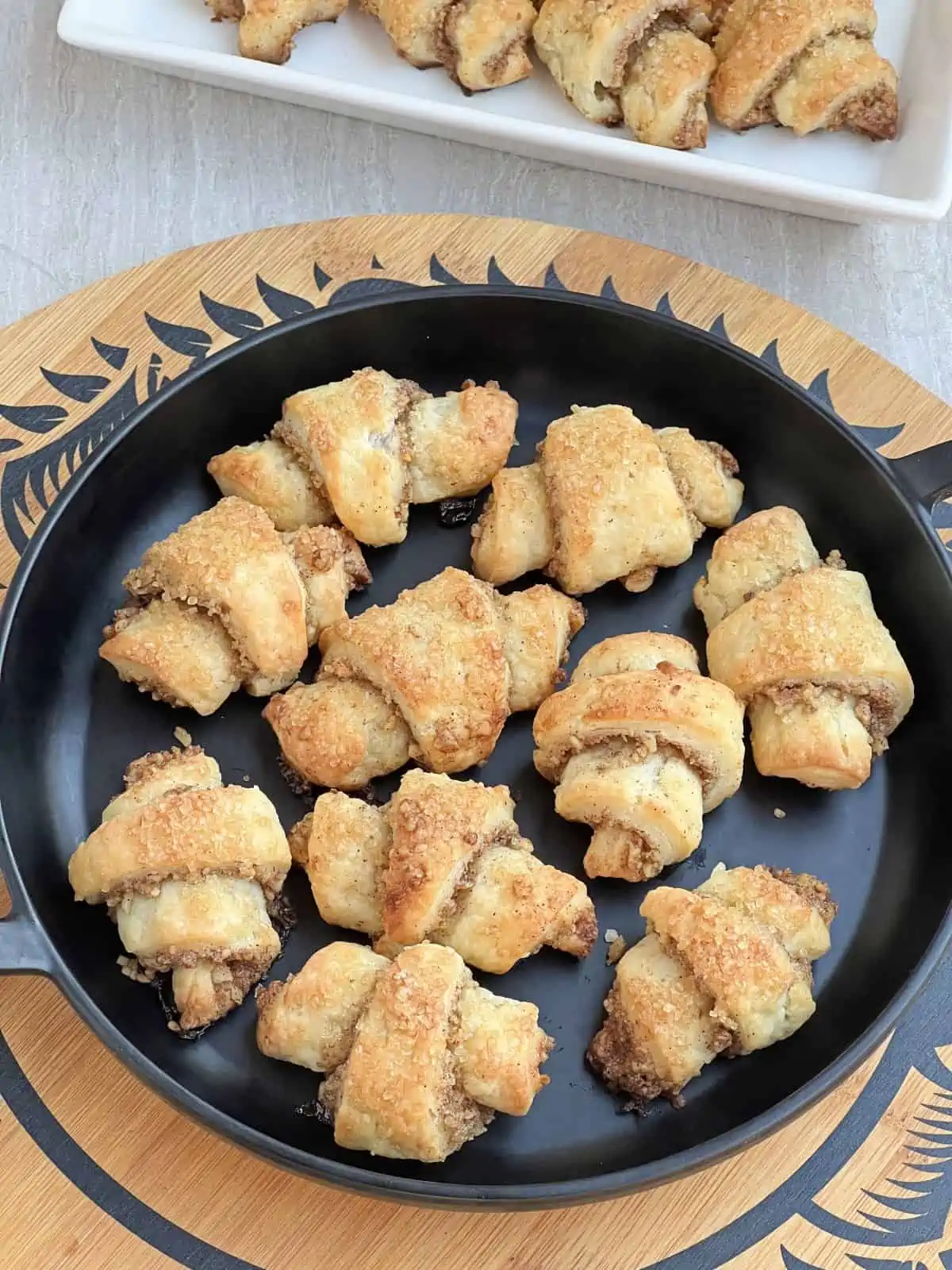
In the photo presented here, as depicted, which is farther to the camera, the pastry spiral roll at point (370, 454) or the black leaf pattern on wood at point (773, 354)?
the black leaf pattern on wood at point (773, 354)

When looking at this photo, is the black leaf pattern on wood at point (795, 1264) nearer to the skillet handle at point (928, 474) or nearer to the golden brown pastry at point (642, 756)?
the golden brown pastry at point (642, 756)

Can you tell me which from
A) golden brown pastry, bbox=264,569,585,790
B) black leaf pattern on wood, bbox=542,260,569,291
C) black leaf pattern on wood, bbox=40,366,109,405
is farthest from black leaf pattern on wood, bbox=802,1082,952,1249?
black leaf pattern on wood, bbox=40,366,109,405

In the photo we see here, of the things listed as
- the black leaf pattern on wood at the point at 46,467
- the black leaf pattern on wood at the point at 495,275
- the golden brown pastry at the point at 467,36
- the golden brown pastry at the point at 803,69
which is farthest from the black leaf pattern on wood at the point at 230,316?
the golden brown pastry at the point at 803,69

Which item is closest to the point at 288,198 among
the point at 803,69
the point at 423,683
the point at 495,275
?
the point at 495,275

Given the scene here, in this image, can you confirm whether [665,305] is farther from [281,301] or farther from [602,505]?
[281,301]

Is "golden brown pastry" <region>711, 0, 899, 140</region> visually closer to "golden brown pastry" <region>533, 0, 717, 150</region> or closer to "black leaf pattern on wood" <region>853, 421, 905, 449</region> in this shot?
"golden brown pastry" <region>533, 0, 717, 150</region>

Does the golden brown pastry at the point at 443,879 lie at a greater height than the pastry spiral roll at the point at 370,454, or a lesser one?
lesser

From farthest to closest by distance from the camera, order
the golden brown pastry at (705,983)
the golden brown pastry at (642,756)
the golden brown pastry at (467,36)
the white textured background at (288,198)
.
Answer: the white textured background at (288,198)
the golden brown pastry at (467,36)
the golden brown pastry at (642,756)
the golden brown pastry at (705,983)

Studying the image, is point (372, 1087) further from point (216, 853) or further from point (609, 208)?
point (609, 208)
